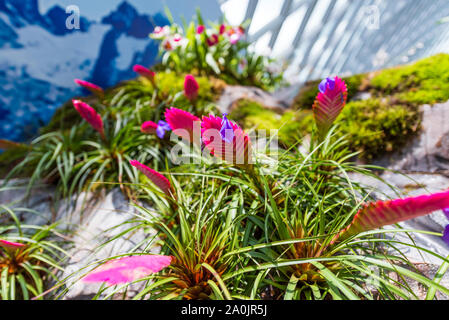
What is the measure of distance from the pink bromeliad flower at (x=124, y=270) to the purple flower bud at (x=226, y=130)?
36cm

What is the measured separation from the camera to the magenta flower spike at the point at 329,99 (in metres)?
0.71

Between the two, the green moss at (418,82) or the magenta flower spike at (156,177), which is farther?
the green moss at (418,82)

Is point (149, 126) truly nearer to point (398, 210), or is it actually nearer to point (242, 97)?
point (398, 210)

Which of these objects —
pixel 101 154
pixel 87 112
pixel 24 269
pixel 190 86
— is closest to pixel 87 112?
pixel 87 112

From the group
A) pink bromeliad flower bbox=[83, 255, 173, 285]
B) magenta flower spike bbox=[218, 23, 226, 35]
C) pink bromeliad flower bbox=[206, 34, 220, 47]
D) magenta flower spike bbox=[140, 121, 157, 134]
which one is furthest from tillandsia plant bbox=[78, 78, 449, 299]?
magenta flower spike bbox=[218, 23, 226, 35]

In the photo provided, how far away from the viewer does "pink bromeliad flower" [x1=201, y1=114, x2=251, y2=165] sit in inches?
22.7

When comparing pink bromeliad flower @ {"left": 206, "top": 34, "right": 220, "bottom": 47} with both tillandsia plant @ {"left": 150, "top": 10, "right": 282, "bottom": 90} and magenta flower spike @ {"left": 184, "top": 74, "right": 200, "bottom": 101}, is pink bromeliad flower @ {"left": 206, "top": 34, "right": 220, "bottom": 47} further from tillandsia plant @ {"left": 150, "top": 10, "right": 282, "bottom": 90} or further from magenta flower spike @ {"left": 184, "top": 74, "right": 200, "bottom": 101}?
magenta flower spike @ {"left": 184, "top": 74, "right": 200, "bottom": 101}

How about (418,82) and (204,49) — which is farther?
(204,49)

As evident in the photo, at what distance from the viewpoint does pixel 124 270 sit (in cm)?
39

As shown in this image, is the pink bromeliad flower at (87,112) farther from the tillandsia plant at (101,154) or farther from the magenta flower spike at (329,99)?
the magenta flower spike at (329,99)

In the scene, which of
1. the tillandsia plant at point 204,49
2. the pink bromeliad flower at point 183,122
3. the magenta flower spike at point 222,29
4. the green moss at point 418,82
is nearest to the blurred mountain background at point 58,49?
the tillandsia plant at point 204,49

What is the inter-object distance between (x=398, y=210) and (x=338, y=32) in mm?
7407
